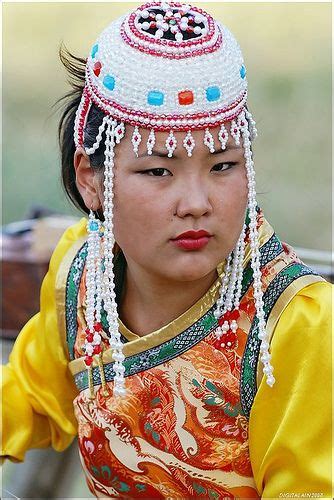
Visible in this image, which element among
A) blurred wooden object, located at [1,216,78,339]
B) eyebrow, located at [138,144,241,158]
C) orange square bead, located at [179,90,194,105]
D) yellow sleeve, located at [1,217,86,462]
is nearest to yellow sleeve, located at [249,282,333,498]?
eyebrow, located at [138,144,241,158]

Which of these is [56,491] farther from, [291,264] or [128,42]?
[128,42]

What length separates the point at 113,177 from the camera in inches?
65.2

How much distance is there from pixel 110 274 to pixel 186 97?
370 mm

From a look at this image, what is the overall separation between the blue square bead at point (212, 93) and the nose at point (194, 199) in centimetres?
13

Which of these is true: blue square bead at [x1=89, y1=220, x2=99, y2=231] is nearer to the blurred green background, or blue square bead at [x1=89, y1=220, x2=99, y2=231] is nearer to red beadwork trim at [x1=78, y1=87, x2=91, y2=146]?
red beadwork trim at [x1=78, y1=87, x2=91, y2=146]

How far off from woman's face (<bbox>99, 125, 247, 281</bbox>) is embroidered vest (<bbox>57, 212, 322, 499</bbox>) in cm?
14

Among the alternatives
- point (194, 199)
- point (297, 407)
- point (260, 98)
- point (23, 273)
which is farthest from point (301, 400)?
point (260, 98)

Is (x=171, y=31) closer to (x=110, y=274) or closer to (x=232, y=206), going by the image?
(x=232, y=206)

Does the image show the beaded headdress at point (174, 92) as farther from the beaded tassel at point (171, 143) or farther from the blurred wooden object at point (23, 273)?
the blurred wooden object at point (23, 273)

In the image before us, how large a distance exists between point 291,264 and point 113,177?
1.19 ft

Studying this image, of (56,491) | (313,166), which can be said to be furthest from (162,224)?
(313,166)

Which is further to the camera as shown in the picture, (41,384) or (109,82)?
(41,384)

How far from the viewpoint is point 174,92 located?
1.57 meters

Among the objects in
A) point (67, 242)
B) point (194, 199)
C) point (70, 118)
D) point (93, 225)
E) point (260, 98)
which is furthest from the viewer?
point (260, 98)
